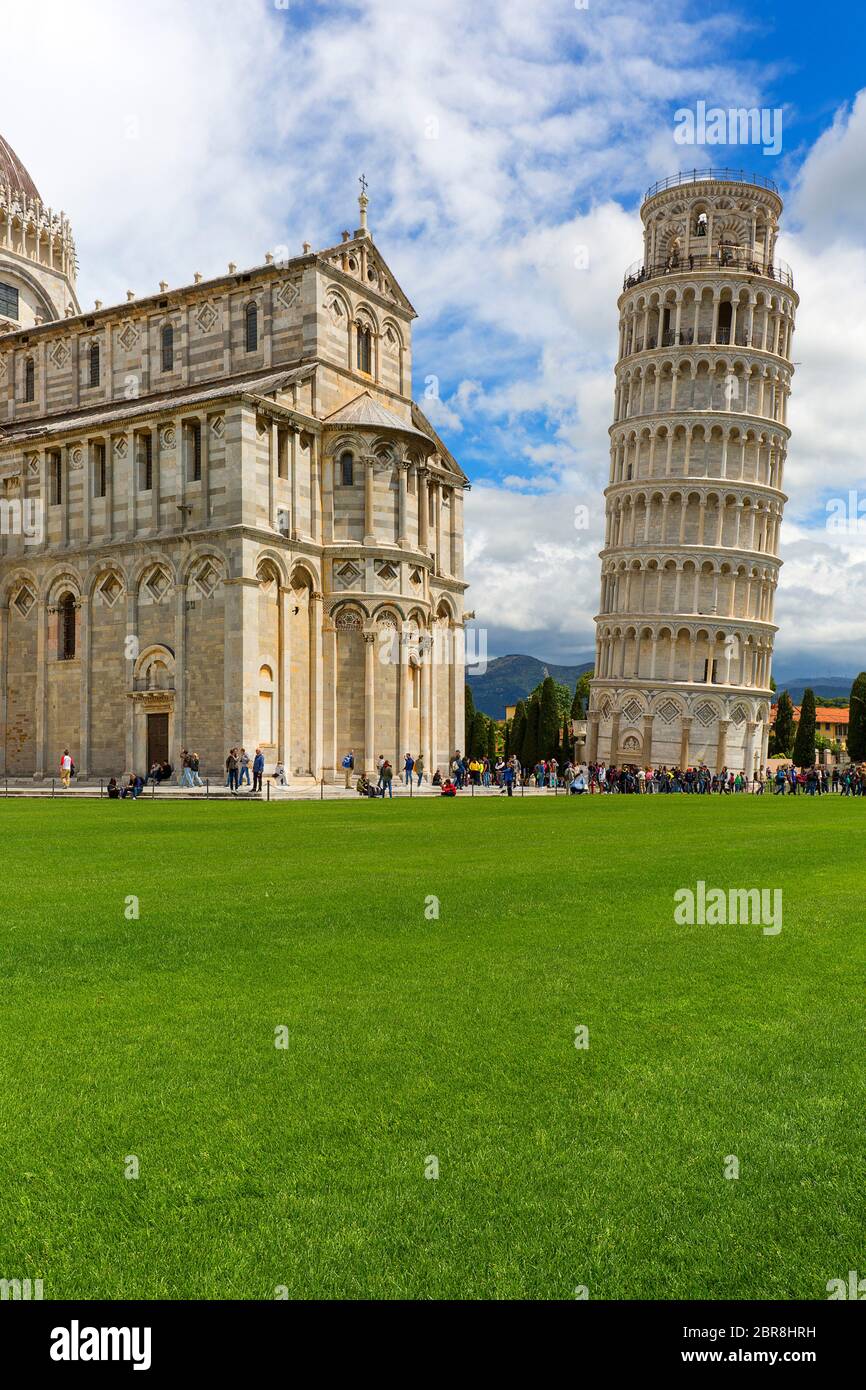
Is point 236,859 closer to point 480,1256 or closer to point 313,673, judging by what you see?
point 480,1256

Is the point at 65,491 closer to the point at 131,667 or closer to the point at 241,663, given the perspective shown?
the point at 131,667

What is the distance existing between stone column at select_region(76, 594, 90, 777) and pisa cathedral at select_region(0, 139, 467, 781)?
0.11 m

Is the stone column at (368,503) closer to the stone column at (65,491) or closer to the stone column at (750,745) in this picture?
the stone column at (65,491)

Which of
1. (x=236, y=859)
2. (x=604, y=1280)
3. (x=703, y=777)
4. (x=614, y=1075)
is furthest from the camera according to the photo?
(x=703, y=777)

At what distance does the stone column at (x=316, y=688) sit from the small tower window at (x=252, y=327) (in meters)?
12.5

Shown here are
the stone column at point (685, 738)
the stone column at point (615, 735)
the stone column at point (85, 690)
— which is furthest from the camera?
the stone column at point (615, 735)

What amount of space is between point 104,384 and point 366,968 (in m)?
49.7

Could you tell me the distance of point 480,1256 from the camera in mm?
4820

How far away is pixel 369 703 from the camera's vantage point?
46.0 metres

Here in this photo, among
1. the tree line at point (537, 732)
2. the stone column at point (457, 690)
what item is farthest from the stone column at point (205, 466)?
the tree line at point (537, 732)

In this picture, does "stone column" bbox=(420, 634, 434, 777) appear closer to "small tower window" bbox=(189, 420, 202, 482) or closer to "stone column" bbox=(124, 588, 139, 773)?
"stone column" bbox=(124, 588, 139, 773)

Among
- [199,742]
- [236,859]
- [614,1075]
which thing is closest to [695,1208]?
[614,1075]

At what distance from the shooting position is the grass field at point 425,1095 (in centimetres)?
484

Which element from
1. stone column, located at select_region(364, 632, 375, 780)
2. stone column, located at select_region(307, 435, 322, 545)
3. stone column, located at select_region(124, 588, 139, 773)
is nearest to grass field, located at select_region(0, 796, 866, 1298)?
stone column, located at select_region(364, 632, 375, 780)
